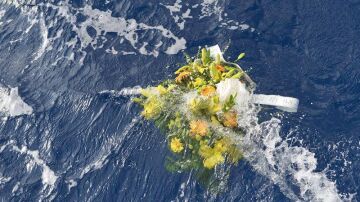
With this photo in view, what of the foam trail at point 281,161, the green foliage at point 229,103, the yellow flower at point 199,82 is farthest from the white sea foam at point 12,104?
the foam trail at point 281,161

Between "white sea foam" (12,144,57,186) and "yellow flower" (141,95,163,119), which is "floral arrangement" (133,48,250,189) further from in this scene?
"white sea foam" (12,144,57,186)

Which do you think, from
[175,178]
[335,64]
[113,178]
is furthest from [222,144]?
[335,64]

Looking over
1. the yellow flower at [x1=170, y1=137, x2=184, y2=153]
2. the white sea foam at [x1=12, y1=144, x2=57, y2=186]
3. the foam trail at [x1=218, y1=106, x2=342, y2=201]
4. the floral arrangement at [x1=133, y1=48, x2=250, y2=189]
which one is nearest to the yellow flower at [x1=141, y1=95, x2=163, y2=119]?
the floral arrangement at [x1=133, y1=48, x2=250, y2=189]

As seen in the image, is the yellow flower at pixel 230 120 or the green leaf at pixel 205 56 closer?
the yellow flower at pixel 230 120

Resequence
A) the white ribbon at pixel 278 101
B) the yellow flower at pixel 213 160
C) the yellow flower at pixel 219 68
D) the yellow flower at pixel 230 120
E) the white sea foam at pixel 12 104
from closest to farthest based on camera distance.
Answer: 1. the yellow flower at pixel 213 160
2. the yellow flower at pixel 230 120
3. the white ribbon at pixel 278 101
4. the yellow flower at pixel 219 68
5. the white sea foam at pixel 12 104

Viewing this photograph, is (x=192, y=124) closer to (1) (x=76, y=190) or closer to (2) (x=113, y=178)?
(2) (x=113, y=178)

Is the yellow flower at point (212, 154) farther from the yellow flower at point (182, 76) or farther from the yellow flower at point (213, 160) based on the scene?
the yellow flower at point (182, 76)
